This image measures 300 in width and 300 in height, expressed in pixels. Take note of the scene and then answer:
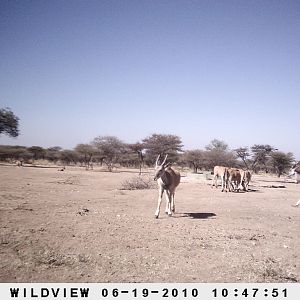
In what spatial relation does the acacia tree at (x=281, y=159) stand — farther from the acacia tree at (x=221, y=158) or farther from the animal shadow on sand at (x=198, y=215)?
the animal shadow on sand at (x=198, y=215)

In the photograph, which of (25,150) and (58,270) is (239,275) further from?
(25,150)

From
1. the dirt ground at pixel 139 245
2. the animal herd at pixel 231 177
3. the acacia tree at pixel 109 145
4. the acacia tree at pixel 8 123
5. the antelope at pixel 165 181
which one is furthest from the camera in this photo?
the acacia tree at pixel 109 145

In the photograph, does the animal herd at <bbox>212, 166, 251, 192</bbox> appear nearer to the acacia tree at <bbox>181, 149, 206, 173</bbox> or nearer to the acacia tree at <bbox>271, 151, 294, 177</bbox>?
the acacia tree at <bbox>181, 149, 206, 173</bbox>

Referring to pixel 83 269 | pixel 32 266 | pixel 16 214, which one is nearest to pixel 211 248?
pixel 83 269

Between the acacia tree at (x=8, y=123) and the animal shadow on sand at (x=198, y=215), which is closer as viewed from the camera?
the animal shadow on sand at (x=198, y=215)

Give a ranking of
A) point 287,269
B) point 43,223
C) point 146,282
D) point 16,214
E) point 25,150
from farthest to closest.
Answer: point 25,150 → point 16,214 → point 43,223 → point 287,269 → point 146,282

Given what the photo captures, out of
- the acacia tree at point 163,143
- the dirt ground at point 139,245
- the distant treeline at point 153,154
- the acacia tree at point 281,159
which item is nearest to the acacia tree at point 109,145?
the distant treeline at point 153,154

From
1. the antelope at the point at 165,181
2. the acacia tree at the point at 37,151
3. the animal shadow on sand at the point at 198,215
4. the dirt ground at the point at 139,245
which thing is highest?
the acacia tree at the point at 37,151

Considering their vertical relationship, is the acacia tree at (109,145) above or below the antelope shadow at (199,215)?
above

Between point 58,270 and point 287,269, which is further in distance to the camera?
point 287,269

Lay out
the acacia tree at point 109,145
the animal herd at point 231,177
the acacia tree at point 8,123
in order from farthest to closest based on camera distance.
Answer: the acacia tree at point 109,145 → the acacia tree at point 8,123 → the animal herd at point 231,177

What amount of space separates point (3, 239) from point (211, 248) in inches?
167

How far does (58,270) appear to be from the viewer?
16.5ft

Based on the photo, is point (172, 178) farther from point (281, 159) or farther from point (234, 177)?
point (281, 159)
